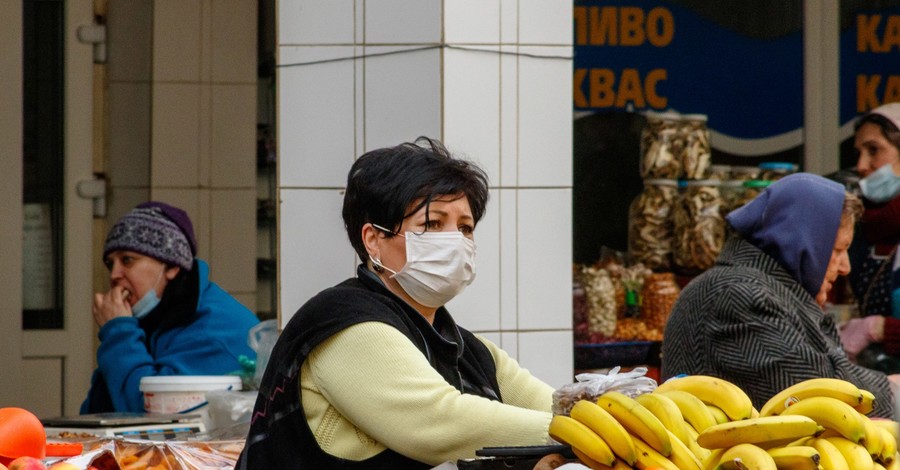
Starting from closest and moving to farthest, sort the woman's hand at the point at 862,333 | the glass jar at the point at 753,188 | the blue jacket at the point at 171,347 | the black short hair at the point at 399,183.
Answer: the black short hair at the point at 399,183 → the blue jacket at the point at 171,347 → the woman's hand at the point at 862,333 → the glass jar at the point at 753,188

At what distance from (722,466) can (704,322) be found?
170 cm

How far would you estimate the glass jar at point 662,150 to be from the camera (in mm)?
6499

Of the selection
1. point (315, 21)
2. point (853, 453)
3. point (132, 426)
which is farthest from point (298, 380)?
point (315, 21)

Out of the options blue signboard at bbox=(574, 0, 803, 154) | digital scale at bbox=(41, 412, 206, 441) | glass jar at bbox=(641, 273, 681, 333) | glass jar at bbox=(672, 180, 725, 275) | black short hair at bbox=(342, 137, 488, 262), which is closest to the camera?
black short hair at bbox=(342, 137, 488, 262)

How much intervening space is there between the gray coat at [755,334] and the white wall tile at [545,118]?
69 cm

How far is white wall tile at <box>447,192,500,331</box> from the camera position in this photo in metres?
4.79

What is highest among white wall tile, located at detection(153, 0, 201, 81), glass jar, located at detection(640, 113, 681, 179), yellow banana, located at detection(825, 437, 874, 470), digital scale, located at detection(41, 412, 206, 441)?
white wall tile, located at detection(153, 0, 201, 81)

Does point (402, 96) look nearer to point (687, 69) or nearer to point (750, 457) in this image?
point (750, 457)

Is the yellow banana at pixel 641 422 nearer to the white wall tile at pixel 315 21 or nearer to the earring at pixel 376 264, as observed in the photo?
the earring at pixel 376 264

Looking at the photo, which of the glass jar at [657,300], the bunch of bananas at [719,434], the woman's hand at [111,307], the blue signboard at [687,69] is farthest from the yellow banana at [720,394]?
the blue signboard at [687,69]

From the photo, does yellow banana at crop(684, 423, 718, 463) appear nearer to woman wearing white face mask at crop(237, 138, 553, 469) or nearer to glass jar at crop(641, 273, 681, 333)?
woman wearing white face mask at crop(237, 138, 553, 469)

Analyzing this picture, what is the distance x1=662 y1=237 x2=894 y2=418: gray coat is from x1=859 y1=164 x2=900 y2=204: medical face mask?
6.37 feet

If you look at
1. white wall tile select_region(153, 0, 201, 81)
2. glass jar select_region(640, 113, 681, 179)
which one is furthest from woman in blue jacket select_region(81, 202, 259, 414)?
glass jar select_region(640, 113, 681, 179)

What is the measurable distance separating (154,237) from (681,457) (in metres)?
3.30
